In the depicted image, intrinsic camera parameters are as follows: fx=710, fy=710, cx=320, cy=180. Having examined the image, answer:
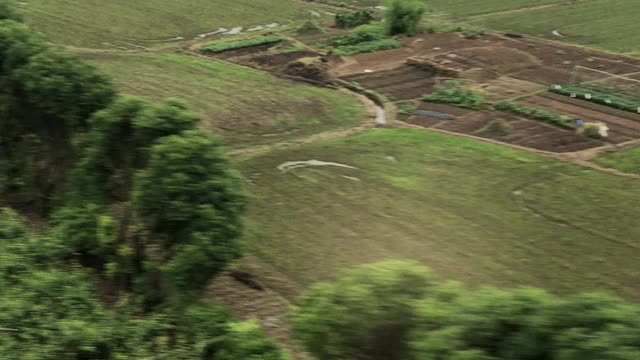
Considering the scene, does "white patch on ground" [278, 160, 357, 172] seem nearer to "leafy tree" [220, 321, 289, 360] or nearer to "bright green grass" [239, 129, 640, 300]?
"bright green grass" [239, 129, 640, 300]

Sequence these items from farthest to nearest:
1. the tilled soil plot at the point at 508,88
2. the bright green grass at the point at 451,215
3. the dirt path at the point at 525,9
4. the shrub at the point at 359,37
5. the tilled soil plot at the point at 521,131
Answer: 1. the dirt path at the point at 525,9
2. the shrub at the point at 359,37
3. the tilled soil plot at the point at 508,88
4. the tilled soil plot at the point at 521,131
5. the bright green grass at the point at 451,215

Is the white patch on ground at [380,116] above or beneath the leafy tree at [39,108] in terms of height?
beneath

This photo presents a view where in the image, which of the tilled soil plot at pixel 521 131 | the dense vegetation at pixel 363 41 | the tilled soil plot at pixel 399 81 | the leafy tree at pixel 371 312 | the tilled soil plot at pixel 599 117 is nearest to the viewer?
the leafy tree at pixel 371 312

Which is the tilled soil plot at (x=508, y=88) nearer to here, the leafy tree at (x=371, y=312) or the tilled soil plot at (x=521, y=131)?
the tilled soil plot at (x=521, y=131)

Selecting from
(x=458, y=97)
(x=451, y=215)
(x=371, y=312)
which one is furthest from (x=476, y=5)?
(x=371, y=312)

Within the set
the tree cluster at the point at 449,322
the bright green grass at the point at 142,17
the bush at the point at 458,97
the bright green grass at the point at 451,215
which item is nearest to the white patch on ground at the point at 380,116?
the bush at the point at 458,97

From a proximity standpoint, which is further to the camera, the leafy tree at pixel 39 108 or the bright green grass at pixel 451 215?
the leafy tree at pixel 39 108

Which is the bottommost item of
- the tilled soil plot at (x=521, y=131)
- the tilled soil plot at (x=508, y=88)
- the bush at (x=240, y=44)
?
the tilled soil plot at (x=521, y=131)

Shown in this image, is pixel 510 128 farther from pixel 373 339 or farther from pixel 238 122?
pixel 373 339
